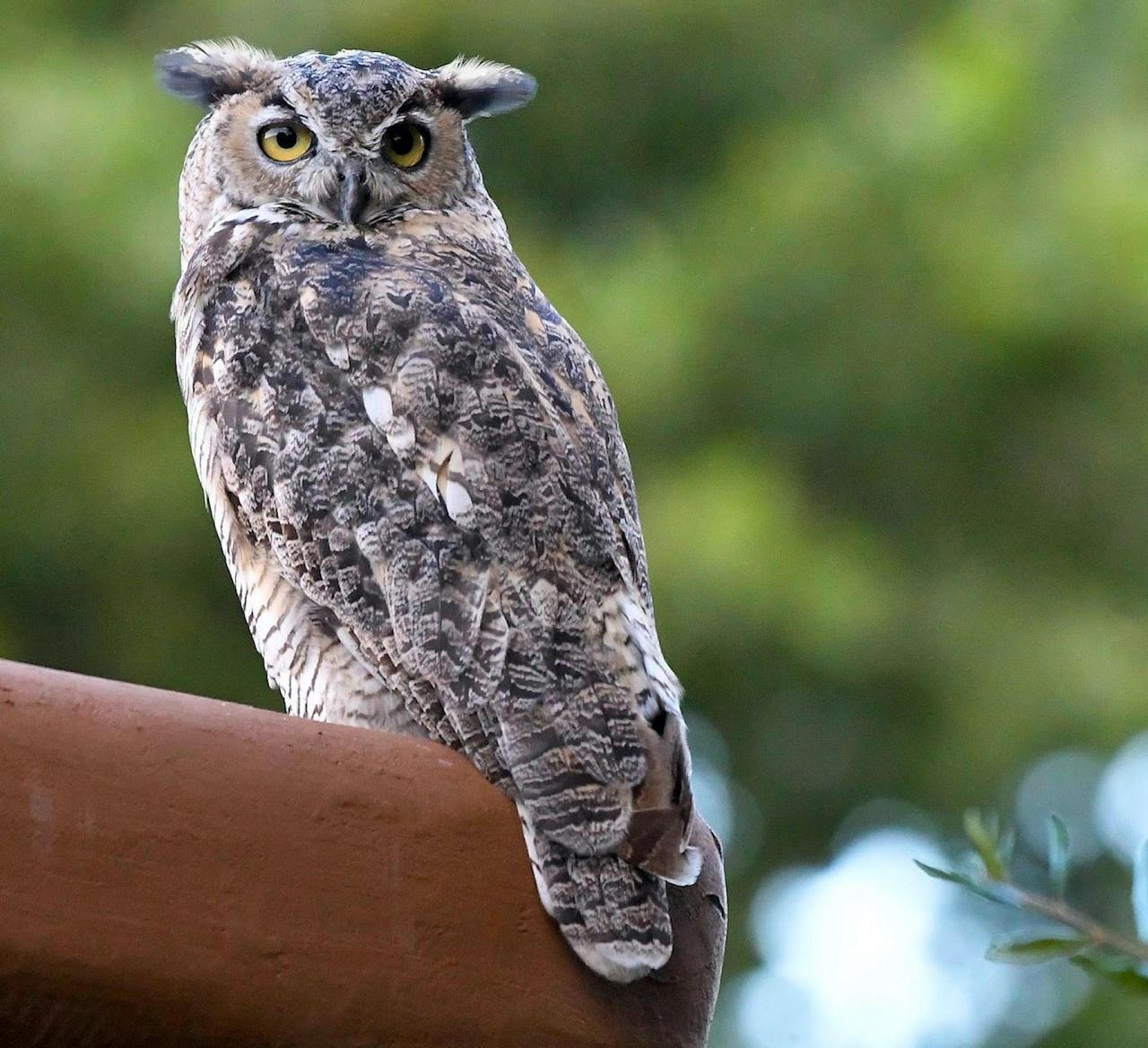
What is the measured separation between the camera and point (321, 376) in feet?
6.83

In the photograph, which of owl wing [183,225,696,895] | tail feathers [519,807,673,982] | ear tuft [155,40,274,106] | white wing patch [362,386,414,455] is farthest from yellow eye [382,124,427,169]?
tail feathers [519,807,673,982]

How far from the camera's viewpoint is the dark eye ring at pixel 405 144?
263cm

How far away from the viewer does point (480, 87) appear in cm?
281

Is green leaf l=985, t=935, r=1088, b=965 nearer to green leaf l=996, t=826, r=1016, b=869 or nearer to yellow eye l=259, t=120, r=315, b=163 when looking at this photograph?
green leaf l=996, t=826, r=1016, b=869

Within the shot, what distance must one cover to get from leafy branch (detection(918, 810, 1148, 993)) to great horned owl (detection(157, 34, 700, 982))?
0.42 meters

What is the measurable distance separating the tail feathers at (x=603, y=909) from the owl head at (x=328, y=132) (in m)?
1.17

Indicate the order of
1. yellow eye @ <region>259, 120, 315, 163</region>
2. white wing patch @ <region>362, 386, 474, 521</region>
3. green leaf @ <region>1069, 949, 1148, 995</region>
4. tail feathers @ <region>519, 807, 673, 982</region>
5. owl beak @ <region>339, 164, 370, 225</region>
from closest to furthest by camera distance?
green leaf @ <region>1069, 949, 1148, 995</region>
tail feathers @ <region>519, 807, 673, 982</region>
white wing patch @ <region>362, 386, 474, 521</region>
owl beak @ <region>339, 164, 370, 225</region>
yellow eye @ <region>259, 120, 315, 163</region>

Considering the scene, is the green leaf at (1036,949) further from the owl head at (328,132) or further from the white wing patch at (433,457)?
the owl head at (328,132)

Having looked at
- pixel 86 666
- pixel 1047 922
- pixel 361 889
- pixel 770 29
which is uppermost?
pixel 1047 922

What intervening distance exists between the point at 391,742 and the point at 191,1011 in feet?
0.98

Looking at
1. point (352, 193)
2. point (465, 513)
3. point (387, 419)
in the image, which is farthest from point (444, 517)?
point (352, 193)

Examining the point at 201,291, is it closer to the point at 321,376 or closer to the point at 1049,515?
the point at 321,376

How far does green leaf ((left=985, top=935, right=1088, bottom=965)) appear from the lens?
107cm

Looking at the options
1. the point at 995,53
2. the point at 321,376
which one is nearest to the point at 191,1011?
the point at 321,376
